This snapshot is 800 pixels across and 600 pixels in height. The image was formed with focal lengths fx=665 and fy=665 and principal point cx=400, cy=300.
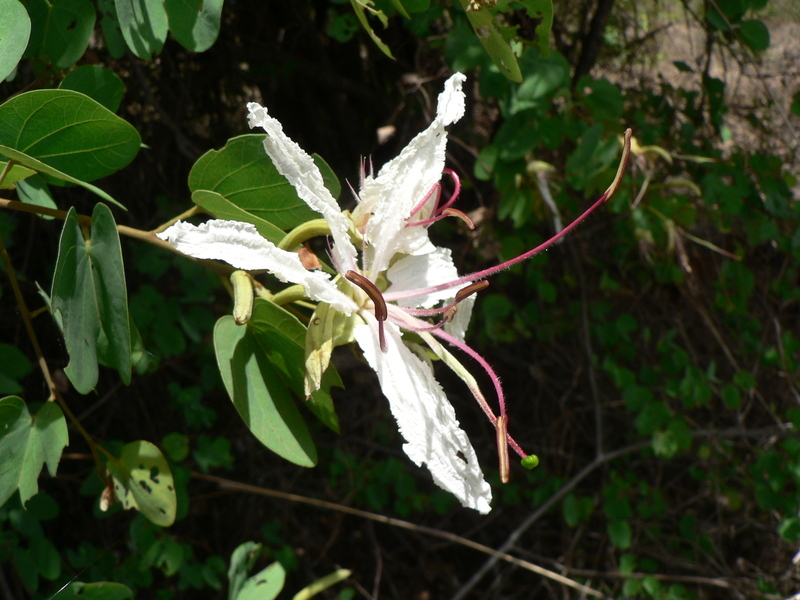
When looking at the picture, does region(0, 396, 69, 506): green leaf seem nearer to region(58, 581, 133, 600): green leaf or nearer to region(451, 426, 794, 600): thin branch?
region(58, 581, 133, 600): green leaf

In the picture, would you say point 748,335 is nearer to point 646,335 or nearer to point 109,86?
point 646,335

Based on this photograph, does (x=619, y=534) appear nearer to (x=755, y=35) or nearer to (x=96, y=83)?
(x=755, y=35)

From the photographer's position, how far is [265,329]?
0.64 metres

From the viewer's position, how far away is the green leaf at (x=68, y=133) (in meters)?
0.62

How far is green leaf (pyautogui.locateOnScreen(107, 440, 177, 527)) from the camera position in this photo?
82 cm

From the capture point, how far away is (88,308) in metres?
0.62

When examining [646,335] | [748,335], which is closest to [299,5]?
[646,335]

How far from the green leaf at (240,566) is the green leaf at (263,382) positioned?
63 centimetres

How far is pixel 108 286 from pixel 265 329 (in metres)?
0.15

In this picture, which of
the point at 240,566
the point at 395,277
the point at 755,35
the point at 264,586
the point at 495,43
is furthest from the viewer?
the point at 755,35

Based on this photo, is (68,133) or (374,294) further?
(68,133)

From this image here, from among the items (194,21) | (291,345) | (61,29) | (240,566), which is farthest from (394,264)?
(240,566)

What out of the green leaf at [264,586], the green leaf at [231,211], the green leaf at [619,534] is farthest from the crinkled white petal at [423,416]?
the green leaf at [619,534]

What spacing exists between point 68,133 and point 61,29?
9.2 inches
